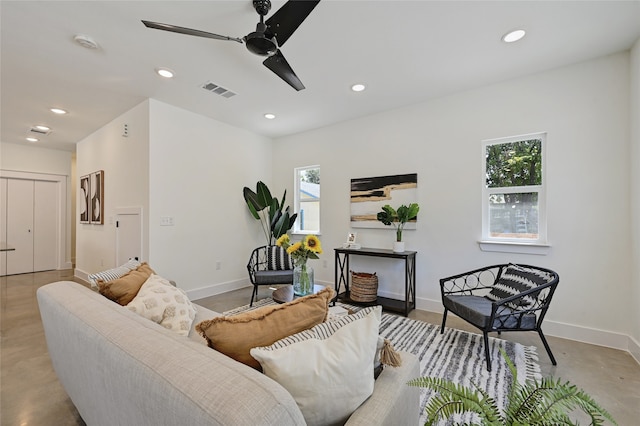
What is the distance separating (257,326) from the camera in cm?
97

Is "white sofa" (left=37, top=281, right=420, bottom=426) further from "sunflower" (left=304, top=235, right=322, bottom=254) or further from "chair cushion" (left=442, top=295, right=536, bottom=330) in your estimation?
"sunflower" (left=304, top=235, right=322, bottom=254)

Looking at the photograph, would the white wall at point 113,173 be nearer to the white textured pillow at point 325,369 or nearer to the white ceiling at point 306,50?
the white ceiling at point 306,50

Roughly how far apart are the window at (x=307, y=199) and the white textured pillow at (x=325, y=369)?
3593 millimetres

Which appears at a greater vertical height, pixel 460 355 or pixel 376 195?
pixel 376 195

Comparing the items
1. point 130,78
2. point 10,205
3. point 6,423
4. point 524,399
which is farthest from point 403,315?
point 10,205

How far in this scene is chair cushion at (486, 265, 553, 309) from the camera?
2273 millimetres

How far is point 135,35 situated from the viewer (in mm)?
2225

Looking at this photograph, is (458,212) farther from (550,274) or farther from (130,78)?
(130,78)

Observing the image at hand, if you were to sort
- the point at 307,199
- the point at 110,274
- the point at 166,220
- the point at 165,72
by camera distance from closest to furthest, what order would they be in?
the point at 110,274
the point at 165,72
the point at 166,220
the point at 307,199

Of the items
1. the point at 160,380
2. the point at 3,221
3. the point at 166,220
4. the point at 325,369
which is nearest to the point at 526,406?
the point at 325,369

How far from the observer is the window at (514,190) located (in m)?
2.84

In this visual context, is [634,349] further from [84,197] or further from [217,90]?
[84,197]

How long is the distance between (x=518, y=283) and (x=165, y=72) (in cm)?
396

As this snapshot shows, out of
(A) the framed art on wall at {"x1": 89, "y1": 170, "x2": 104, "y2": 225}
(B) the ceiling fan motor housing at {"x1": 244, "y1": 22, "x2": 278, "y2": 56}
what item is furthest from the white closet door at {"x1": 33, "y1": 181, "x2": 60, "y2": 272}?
(B) the ceiling fan motor housing at {"x1": 244, "y1": 22, "x2": 278, "y2": 56}
